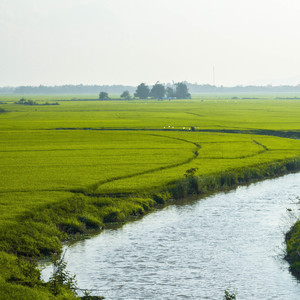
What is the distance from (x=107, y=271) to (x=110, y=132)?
51.3 metres

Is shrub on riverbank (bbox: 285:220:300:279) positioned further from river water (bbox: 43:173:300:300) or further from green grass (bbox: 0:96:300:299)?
green grass (bbox: 0:96:300:299)

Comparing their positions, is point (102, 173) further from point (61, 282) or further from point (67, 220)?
point (61, 282)

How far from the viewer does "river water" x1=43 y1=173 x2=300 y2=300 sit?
66.9ft

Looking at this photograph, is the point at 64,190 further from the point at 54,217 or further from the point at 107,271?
the point at 107,271

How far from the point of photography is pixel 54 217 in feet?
90.5

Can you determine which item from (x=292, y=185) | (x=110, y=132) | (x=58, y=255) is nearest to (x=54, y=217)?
(x=58, y=255)

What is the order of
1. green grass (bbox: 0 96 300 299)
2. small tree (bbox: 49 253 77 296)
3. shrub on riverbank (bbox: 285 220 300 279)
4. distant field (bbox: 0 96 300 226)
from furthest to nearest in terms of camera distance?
distant field (bbox: 0 96 300 226)
green grass (bbox: 0 96 300 299)
shrub on riverbank (bbox: 285 220 300 279)
small tree (bbox: 49 253 77 296)

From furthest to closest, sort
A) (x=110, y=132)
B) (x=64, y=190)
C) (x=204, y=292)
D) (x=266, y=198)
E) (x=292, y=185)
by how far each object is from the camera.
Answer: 1. (x=110, y=132)
2. (x=292, y=185)
3. (x=266, y=198)
4. (x=64, y=190)
5. (x=204, y=292)

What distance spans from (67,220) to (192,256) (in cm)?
735

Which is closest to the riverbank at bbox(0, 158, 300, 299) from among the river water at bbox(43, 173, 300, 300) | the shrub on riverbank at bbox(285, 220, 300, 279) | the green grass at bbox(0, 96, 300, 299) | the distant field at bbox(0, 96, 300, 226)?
the green grass at bbox(0, 96, 300, 299)

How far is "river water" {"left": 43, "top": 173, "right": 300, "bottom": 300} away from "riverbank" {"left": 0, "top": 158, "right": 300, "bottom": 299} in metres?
1.06

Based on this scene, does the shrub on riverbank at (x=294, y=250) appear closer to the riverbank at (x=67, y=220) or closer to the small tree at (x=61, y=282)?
the small tree at (x=61, y=282)

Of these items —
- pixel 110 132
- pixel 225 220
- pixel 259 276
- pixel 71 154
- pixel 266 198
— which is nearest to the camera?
pixel 259 276

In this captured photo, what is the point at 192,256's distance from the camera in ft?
78.0
